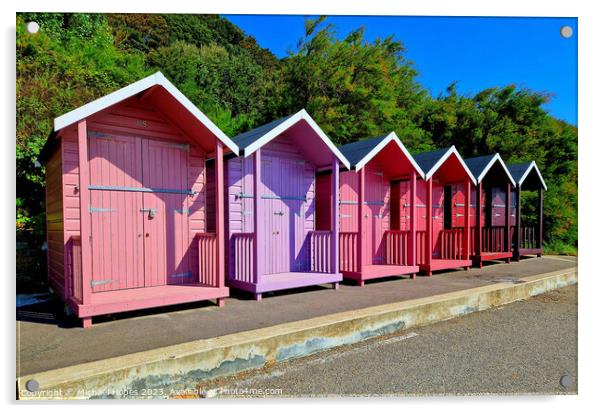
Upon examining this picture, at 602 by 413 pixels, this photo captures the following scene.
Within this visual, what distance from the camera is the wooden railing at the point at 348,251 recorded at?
693 cm

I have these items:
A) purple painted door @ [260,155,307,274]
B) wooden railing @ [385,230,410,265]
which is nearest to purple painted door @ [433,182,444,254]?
wooden railing @ [385,230,410,265]

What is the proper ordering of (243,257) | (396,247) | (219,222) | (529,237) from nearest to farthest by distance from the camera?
(219,222) → (243,257) → (396,247) → (529,237)

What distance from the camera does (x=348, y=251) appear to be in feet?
23.0

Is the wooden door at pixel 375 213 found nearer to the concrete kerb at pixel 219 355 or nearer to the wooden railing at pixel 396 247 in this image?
the wooden railing at pixel 396 247

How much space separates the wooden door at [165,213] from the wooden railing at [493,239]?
27.2 feet

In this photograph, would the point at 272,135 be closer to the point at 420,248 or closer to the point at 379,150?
the point at 379,150

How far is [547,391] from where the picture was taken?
10.1ft

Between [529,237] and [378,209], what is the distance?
592cm

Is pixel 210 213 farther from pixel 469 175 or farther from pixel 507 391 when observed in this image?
pixel 469 175

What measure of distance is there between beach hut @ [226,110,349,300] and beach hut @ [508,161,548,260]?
21.3ft

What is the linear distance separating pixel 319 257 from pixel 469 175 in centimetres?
455

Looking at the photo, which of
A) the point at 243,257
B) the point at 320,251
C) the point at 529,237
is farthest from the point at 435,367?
the point at 529,237
